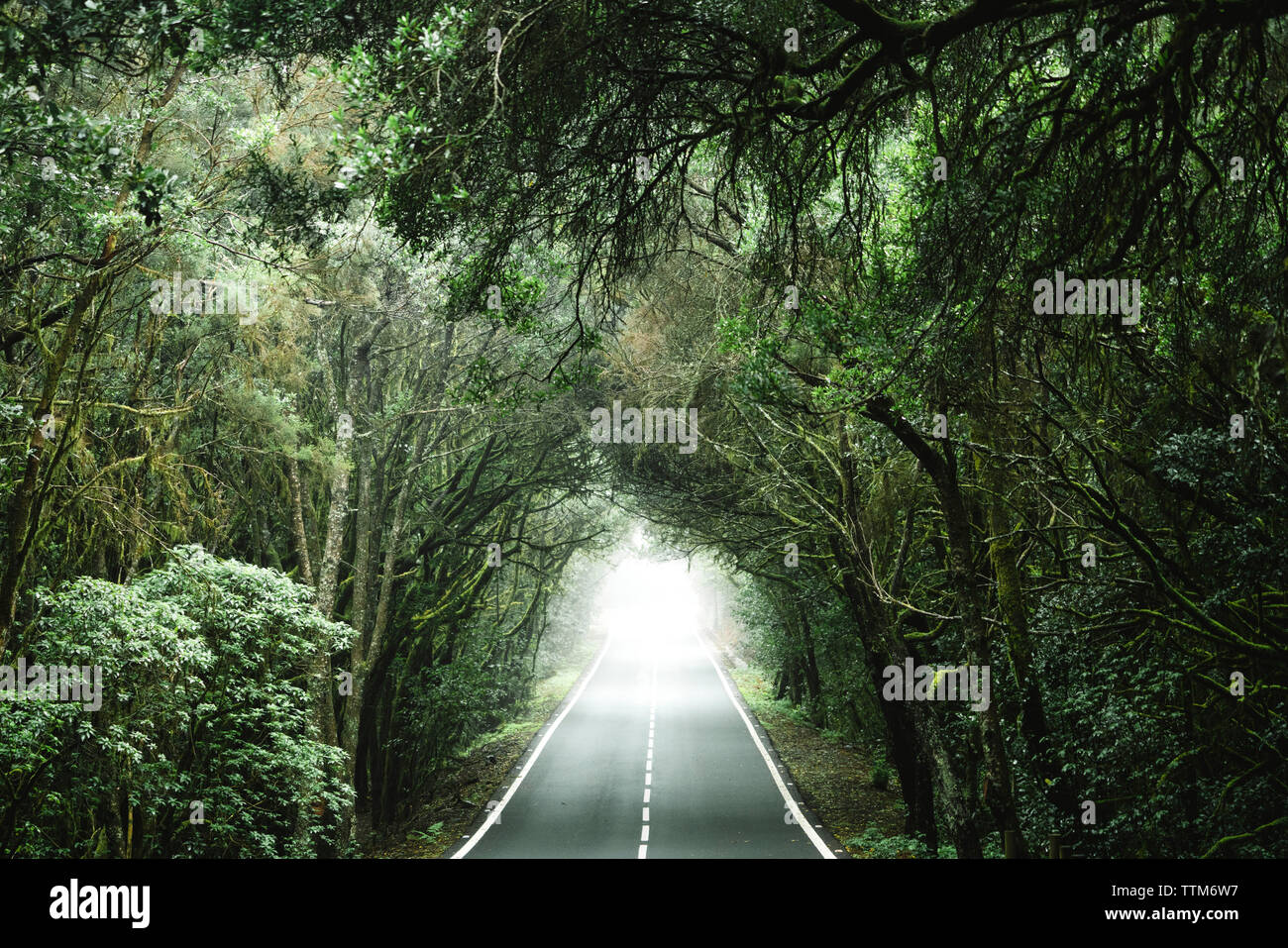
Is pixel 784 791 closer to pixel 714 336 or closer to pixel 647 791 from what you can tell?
pixel 647 791

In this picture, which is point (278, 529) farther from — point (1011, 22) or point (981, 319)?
point (1011, 22)

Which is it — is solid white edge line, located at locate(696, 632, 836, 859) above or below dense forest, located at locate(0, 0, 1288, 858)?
below

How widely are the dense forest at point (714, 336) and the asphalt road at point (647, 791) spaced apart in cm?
286

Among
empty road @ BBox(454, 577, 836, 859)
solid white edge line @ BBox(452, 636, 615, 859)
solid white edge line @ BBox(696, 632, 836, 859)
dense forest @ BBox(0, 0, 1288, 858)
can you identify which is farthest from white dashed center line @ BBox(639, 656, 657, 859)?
dense forest @ BBox(0, 0, 1288, 858)

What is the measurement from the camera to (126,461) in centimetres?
895

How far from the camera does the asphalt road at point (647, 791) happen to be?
14562 millimetres

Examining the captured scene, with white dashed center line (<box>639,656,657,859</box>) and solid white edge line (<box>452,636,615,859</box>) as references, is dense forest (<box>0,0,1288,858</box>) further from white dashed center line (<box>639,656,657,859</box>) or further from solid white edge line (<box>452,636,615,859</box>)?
white dashed center line (<box>639,656,657,859</box>)

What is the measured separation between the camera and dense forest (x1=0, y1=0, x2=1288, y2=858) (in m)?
5.51

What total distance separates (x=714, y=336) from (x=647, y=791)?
1023 centimetres

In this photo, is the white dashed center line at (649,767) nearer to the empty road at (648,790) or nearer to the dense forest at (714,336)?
the empty road at (648,790)

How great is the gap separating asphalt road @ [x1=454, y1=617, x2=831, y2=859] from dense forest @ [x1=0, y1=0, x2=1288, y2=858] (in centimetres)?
286

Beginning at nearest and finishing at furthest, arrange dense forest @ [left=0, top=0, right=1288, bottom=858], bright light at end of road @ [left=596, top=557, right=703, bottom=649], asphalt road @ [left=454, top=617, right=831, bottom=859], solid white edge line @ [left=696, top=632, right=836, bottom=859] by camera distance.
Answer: dense forest @ [left=0, top=0, right=1288, bottom=858], solid white edge line @ [left=696, top=632, right=836, bottom=859], asphalt road @ [left=454, top=617, right=831, bottom=859], bright light at end of road @ [left=596, top=557, right=703, bottom=649]

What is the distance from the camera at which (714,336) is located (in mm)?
13969

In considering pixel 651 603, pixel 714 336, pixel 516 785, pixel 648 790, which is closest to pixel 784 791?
pixel 648 790
